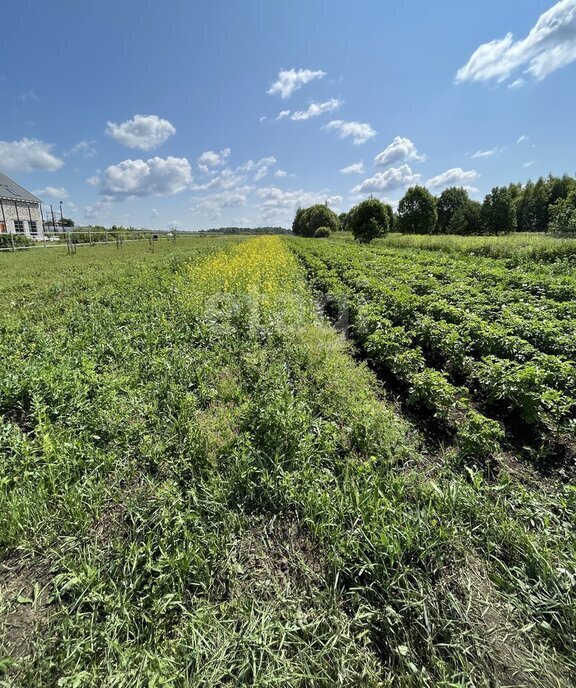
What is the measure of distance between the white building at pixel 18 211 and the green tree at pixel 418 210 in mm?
53407

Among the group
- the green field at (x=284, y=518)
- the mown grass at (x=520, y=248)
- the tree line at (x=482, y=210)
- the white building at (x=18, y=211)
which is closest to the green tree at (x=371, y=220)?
the tree line at (x=482, y=210)

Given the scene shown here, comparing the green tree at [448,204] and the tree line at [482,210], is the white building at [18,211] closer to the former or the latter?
the tree line at [482,210]

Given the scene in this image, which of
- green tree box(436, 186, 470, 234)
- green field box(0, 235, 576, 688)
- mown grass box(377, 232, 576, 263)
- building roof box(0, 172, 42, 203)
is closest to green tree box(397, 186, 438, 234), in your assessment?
green tree box(436, 186, 470, 234)

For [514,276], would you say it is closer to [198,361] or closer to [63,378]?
[198,361]

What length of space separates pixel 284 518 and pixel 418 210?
5757 centimetres

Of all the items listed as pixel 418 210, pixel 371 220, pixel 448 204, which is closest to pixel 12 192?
pixel 371 220

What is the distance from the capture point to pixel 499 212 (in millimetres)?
52406

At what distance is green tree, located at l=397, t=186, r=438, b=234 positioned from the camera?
50281 mm

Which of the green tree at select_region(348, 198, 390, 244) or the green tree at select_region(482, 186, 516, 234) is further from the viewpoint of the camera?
the green tree at select_region(482, 186, 516, 234)

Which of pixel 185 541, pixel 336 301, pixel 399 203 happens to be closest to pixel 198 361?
pixel 185 541

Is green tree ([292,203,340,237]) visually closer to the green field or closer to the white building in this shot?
the white building

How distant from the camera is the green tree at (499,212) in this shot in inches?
2039

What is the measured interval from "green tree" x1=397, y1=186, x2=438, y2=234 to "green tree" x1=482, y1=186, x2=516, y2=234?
408 inches

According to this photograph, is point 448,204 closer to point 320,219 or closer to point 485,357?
point 320,219
